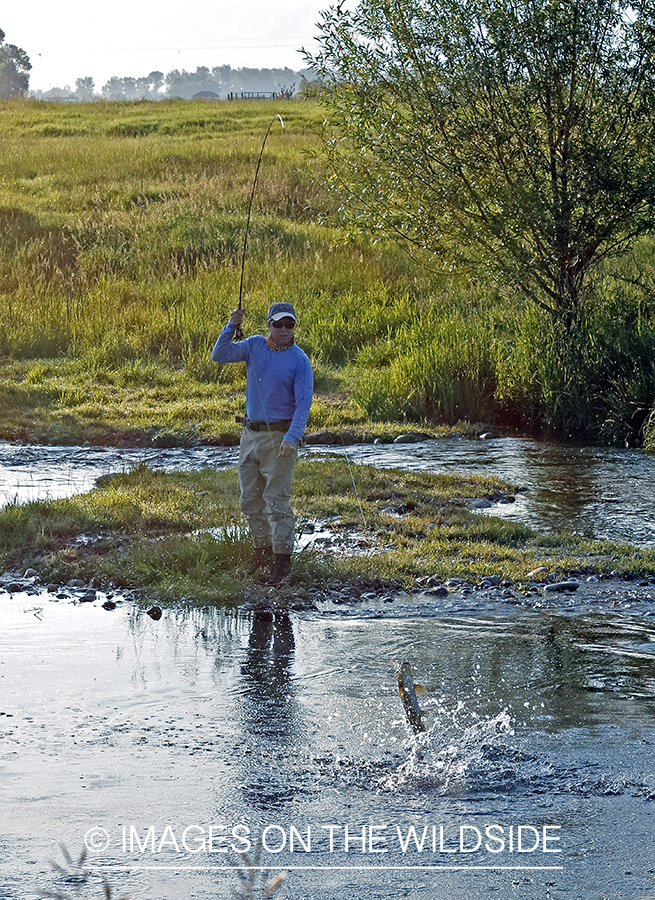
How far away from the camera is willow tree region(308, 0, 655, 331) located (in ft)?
47.9

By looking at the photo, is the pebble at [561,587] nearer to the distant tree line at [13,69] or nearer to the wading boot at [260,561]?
the wading boot at [260,561]

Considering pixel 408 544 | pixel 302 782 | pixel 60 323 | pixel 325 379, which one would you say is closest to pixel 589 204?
pixel 325 379

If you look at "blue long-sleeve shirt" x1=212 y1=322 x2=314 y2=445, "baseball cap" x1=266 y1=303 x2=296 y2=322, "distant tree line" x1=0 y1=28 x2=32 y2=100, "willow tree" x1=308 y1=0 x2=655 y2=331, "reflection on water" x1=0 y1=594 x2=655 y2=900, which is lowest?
"reflection on water" x1=0 y1=594 x2=655 y2=900

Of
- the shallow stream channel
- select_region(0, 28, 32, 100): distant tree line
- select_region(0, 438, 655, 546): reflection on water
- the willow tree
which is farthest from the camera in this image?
select_region(0, 28, 32, 100): distant tree line

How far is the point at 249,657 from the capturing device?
7.12m

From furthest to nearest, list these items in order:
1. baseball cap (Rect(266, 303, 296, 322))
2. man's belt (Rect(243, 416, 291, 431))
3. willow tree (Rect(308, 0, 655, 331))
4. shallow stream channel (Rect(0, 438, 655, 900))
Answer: willow tree (Rect(308, 0, 655, 331)), man's belt (Rect(243, 416, 291, 431)), baseball cap (Rect(266, 303, 296, 322)), shallow stream channel (Rect(0, 438, 655, 900))

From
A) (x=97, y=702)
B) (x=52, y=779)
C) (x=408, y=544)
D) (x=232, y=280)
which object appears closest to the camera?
(x=52, y=779)

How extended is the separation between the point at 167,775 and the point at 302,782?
0.64 meters

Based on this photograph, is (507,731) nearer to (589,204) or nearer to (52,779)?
(52,779)

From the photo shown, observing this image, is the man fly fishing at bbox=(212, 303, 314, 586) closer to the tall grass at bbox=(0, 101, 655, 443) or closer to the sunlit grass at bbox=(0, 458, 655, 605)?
the sunlit grass at bbox=(0, 458, 655, 605)

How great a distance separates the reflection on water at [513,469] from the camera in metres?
10.6

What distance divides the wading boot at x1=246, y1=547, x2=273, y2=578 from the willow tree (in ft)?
25.2

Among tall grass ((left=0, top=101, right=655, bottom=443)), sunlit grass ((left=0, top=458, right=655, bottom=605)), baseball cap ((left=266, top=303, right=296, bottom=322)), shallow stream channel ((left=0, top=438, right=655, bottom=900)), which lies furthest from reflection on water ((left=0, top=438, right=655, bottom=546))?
baseball cap ((left=266, top=303, right=296, bottom=322))

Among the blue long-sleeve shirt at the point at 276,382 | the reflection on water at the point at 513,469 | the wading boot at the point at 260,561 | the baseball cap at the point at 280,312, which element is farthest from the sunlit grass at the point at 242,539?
the baseball cap at the point at 280,312
